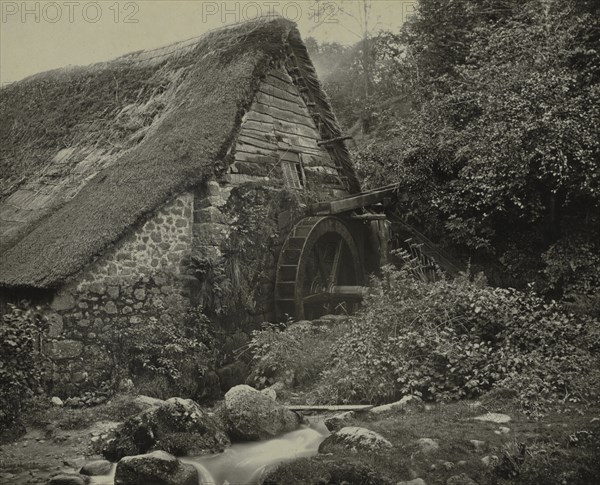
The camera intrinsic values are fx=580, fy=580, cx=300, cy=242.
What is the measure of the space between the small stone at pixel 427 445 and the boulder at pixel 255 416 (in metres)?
1.53

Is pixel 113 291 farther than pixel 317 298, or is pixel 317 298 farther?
pixel 317 298

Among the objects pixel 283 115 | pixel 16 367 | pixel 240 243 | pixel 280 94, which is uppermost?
pixel 280 94

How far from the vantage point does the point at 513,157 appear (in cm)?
990

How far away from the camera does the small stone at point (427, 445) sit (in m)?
4.96

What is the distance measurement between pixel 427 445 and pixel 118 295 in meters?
4.53

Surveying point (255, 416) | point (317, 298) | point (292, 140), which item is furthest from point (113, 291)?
point (292, 140)

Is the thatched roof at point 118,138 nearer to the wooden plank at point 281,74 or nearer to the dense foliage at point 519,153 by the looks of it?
the wooden plank at point 281,74

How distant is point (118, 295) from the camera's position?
770 cm

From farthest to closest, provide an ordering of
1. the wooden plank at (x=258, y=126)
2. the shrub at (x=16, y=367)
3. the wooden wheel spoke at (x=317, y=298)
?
the wooden wheel spoke at (x=317, y=298), the wooden plank at (x=258, y=126), the shrub at (x=16, y=367)

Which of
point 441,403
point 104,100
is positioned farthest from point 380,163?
point 441,403

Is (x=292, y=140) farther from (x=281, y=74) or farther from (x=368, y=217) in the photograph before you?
(x=368, y=217)

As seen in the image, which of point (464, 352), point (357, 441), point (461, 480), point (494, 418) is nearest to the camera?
point (461, 480)

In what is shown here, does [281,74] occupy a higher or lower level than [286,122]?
higher

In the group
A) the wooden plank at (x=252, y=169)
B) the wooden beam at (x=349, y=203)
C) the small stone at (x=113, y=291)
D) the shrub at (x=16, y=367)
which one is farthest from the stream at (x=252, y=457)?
the wooden beam at (x=349, y=203)
